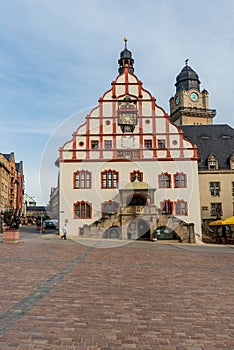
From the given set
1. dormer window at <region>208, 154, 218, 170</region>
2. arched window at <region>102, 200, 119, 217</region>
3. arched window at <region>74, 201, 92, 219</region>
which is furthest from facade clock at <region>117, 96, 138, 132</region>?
dormer window at <region>208, 154, 218, 170</region>

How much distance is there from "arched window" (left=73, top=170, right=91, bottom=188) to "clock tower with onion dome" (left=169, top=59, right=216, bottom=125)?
33.0 metres

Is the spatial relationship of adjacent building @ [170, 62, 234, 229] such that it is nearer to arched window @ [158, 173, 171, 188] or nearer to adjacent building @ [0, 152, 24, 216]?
arched window @ [158, 173, 171, 188]

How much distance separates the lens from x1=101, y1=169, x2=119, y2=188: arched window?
123 ft

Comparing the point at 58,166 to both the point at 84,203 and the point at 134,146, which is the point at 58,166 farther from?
the point at 134,146

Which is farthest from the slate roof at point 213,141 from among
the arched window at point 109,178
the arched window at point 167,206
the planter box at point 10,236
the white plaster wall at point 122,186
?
the planter box at point 10,236

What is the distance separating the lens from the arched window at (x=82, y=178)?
37375 mm

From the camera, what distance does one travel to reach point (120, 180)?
37.7m

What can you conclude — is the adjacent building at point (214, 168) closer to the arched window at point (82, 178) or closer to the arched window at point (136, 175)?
the arched window at point (136, 175)

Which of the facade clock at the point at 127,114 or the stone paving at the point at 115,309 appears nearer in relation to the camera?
the stone paving at the point at 115,309

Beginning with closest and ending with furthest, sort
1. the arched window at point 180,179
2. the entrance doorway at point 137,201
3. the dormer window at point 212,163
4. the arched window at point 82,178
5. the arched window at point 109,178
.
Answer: the entrance doorway at point 137,201 → the arched window at point 82,178 → the arched window at point 109,178 → the arched window at point 180,179 → the dormer window at point 212,163

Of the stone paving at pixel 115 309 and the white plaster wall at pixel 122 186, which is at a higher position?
the white plaster wall at pixel 122 186

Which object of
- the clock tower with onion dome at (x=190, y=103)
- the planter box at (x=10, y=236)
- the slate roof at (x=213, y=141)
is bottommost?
the planter box at (x=10, y=236)

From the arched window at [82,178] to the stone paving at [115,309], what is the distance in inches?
965

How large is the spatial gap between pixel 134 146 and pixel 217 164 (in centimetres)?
1120
